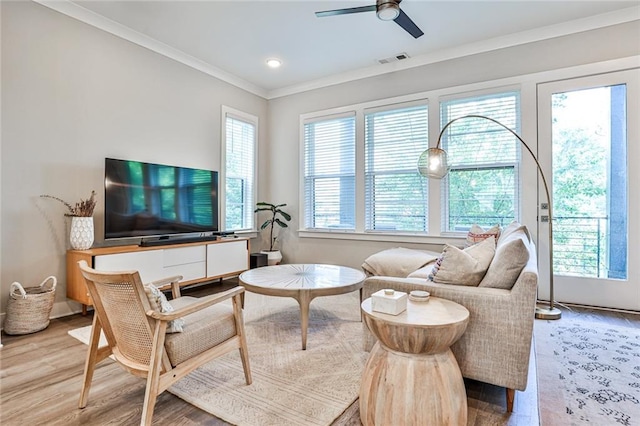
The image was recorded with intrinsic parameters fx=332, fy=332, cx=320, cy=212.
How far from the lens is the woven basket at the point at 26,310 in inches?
106

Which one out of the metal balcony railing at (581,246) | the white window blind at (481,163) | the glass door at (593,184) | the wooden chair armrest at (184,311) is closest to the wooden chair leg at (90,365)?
the wooden chair armrest at (184,311)

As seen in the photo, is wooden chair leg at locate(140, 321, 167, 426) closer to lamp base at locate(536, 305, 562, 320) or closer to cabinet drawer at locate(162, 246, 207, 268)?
cabinet drawer at locate(162, 246, 207, 268)

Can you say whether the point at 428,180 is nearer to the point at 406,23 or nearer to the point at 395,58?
the point at 395,58

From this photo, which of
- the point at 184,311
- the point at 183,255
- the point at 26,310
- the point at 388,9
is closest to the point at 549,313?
the point at 388,9

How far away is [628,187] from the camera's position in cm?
328

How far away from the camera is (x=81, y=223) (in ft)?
10.1

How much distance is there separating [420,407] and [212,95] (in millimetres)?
4476

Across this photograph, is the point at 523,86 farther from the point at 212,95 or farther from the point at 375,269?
the point at 212,95

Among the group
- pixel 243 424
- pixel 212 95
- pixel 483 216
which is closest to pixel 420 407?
pixel 243 424

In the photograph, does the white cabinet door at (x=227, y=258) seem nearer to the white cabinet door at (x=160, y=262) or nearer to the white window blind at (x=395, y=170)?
the white cabinet door at (x=160, y=262)

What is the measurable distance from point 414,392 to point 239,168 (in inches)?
168

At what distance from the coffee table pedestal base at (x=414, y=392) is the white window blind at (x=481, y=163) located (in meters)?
2.80

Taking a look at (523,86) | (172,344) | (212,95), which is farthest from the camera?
(212,95)

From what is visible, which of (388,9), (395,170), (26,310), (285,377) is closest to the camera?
(285,377)
